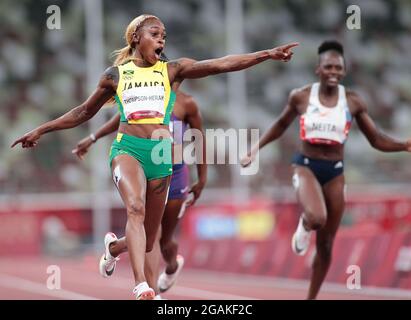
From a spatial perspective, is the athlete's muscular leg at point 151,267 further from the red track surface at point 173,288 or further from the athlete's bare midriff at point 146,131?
the red track surface at point 173,288

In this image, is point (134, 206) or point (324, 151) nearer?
point (134, 206)

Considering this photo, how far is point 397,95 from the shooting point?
30.3 metres

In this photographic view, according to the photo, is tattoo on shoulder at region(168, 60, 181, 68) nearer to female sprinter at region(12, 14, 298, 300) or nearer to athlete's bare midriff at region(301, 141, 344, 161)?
female sprinter at region(12, 14, 298, 300)

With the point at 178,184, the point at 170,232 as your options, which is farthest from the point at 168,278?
the point at 178,184

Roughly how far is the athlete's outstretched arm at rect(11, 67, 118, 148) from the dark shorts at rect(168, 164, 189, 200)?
193 cm

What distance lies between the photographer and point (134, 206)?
8156 mm

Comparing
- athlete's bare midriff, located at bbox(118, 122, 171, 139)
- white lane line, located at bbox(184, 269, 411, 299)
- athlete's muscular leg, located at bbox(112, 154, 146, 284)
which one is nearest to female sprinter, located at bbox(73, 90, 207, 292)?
athlete's bare midriff, located at bbox(118, 122, 171, 139)

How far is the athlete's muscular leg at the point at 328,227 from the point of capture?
10680 mm

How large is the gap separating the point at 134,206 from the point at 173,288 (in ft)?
27.0

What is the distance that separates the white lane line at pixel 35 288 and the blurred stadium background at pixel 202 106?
3.01 meters

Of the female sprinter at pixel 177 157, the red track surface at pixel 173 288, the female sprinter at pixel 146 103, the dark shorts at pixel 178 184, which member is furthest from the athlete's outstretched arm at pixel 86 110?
the red track surface at pixel 173 288

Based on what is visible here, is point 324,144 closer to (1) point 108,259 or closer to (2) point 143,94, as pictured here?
(1) point 108,259

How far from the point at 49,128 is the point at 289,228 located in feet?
45.9
